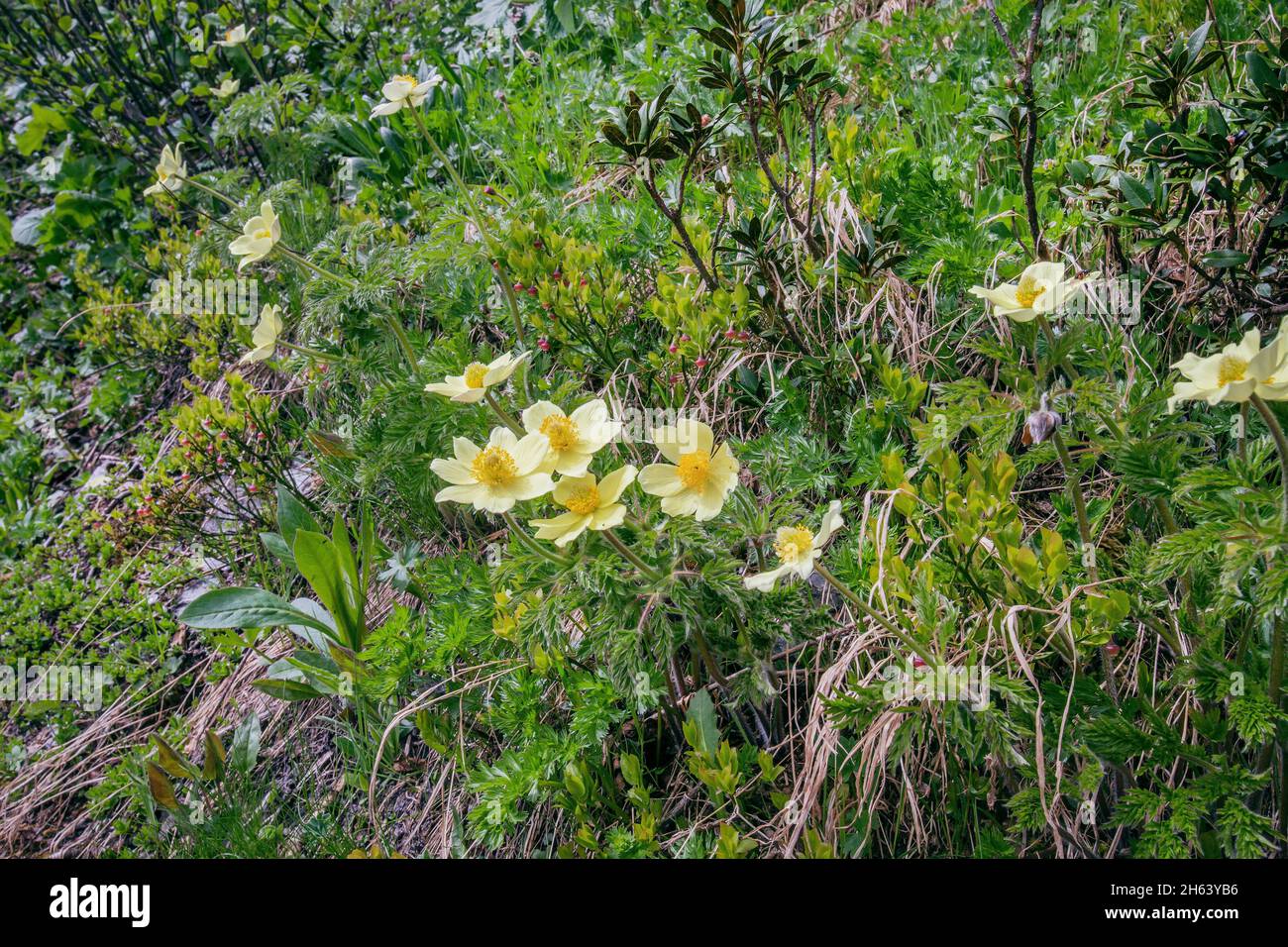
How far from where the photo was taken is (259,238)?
2.27 meters

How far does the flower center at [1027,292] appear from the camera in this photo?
4.95ft

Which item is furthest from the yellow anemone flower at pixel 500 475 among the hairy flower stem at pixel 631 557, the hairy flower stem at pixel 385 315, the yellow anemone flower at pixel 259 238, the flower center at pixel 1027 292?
the yellow anemone flower at pixel 259 238

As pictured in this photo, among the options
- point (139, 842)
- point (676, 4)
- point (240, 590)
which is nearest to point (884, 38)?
point (676, 4)

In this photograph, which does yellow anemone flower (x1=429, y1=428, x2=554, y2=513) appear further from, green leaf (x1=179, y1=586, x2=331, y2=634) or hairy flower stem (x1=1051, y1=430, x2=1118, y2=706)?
green leaf (x1=179, y1=586, x2=331, y2=634)

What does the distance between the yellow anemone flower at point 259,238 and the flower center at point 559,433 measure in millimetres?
1093

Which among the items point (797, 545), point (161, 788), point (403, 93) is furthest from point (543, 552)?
point (403, 93)

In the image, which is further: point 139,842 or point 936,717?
point 139,842

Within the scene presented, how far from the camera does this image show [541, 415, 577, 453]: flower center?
1.52m

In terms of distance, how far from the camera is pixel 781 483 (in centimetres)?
185

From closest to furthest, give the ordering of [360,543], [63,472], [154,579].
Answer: [360,543] → [154,579] → [63,472]

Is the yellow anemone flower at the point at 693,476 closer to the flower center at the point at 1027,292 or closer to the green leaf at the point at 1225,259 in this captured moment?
the flower center at the point at 1027,292

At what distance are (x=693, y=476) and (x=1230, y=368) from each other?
2.54 ft

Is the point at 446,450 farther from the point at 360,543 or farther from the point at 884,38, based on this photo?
the point at 884,38
